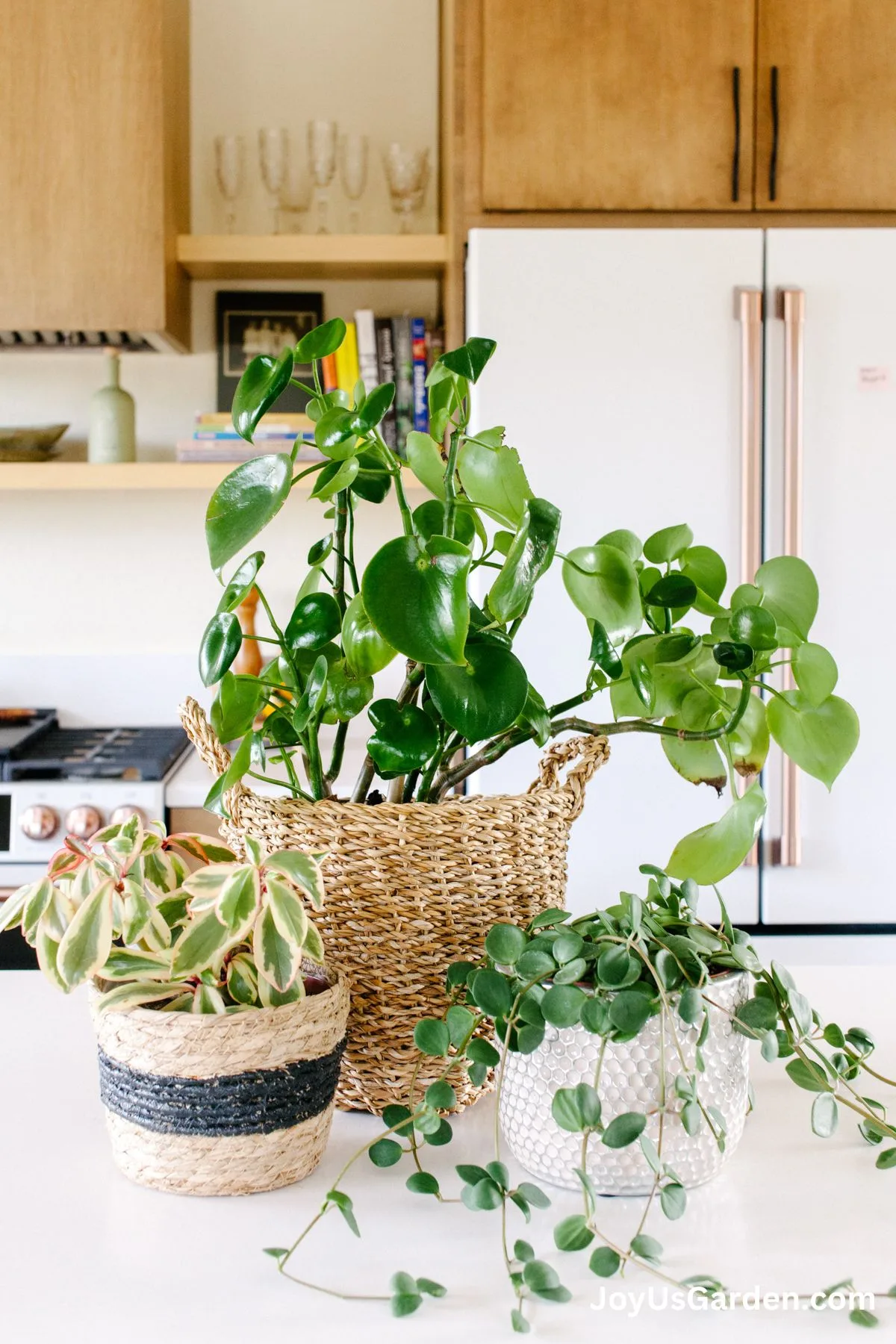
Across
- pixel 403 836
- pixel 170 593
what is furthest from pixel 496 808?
pixel 170 593

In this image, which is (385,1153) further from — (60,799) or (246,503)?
(60,799)

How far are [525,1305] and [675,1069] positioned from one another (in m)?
0.14

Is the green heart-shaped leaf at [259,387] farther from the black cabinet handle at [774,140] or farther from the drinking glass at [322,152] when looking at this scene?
the drinking glass at [322,152]

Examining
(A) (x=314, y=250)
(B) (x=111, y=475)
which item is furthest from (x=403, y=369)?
(B) (x=111, y=475)

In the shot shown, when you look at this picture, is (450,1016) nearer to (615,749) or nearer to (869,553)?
(615,749)

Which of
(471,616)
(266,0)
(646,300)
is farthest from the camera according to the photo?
(266,0)

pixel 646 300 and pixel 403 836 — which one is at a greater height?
pixel 646 300

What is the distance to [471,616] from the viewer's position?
67 centimetres

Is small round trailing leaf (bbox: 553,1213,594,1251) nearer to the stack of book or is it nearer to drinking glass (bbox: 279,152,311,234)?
the stack of book

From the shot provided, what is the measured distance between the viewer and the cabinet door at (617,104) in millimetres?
1994

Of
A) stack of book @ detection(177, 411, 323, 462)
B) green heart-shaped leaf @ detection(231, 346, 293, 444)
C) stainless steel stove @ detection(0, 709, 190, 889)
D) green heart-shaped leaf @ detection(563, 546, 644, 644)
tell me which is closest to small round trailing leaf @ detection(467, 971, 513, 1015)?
green heart-shaped leaf @ detection(563, 546, 644, 644)

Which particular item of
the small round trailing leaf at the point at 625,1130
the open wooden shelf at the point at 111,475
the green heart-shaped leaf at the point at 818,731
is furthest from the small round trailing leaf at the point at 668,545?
the open wooden shelf at the point at 111,475

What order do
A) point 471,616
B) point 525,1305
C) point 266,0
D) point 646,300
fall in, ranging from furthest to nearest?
point 266,0
point 646,300
point 471,616
point 525,1305

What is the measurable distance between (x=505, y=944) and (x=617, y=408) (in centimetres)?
149
